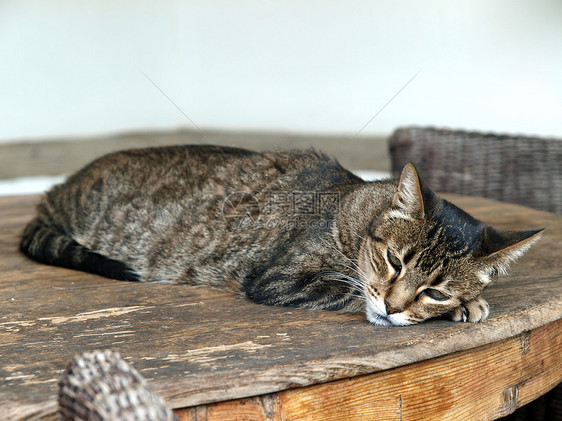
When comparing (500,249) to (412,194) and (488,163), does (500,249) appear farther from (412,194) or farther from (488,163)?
(488,163)

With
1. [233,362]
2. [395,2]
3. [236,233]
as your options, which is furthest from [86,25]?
[233,362]

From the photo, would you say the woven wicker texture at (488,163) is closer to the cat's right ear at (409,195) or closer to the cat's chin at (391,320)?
the cat's right ear at (409,195)

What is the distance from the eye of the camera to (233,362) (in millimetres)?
1301

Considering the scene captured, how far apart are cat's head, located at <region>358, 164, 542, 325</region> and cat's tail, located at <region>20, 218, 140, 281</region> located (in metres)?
Result: 0.80

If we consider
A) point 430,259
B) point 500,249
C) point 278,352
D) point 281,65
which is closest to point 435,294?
point 430,259

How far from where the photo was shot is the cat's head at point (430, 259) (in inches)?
64.4

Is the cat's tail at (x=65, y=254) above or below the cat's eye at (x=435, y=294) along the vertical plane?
below

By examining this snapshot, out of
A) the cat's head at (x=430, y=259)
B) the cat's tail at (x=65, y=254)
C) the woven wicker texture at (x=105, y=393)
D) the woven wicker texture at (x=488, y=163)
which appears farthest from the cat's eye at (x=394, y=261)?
the woven wicker texture at (x=488, y=163)

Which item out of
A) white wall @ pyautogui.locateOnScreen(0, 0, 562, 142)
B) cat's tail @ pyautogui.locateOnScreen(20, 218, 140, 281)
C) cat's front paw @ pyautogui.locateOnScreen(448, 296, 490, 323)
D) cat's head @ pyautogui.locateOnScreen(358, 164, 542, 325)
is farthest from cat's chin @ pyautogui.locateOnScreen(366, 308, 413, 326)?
white wall @ pyautogui.locateOnScreen(0, 0, 562, 142)

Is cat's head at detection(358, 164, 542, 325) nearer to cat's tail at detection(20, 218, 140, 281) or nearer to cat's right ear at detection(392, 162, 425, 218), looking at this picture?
cat's right ear at detection(392, 162, 425, 218)

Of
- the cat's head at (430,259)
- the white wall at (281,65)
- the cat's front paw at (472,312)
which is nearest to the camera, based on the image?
the cat's front paw at (472,312)

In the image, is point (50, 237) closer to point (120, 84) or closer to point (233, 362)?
point (233, 362)

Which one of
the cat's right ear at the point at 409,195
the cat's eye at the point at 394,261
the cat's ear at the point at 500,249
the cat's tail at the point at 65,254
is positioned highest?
the cat's right ear at the point at 409,195

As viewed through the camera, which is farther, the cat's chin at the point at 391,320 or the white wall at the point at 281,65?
the white wall at the point at 281,65
